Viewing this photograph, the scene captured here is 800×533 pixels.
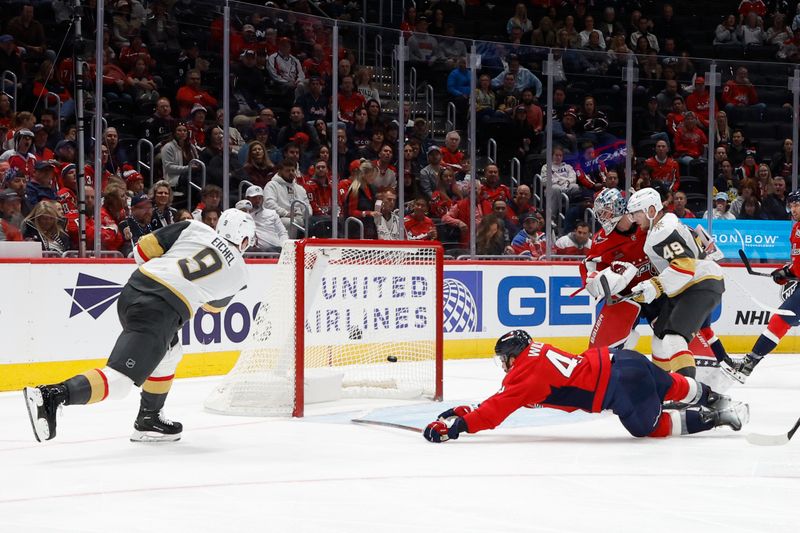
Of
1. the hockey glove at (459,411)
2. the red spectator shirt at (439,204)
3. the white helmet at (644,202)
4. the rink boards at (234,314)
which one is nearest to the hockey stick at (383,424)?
the hockey glove at (459,411)

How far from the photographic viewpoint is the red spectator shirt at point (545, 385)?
4863mm

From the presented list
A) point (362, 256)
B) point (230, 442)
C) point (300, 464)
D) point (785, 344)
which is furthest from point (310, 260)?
point (785, 344)

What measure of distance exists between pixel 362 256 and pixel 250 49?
7.64 feet

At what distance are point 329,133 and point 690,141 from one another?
362 centimetres

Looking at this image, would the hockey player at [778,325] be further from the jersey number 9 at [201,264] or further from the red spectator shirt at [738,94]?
the jersey number 9 at [201,264]

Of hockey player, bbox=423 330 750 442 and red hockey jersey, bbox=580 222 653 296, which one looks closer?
hockey player, bbox=423 330 750 442

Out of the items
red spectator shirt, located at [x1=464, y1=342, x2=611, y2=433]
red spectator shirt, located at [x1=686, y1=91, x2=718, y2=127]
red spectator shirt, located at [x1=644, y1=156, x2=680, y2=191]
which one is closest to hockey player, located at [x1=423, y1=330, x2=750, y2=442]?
red spectator shirt, located at [x1=464, y1=342, x2=611, y2=433]

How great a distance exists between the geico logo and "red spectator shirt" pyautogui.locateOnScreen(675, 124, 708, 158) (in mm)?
1613

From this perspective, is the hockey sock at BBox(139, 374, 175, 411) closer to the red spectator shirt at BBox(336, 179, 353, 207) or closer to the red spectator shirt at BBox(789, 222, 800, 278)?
the red spectator shirt at BBox(336, 179, 353, 207)

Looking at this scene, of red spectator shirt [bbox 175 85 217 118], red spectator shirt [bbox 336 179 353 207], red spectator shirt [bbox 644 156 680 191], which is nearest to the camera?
red spectator shirt [bbox 175 85 217 118]

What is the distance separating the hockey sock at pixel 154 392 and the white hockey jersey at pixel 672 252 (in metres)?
2.56

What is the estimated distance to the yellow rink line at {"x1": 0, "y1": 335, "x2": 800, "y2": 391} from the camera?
713cm

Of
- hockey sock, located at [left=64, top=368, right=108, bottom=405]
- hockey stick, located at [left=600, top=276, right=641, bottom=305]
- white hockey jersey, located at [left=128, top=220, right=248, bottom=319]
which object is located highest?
white hockey jersey, located at [left=128, top=220, right=248, bottom=319]

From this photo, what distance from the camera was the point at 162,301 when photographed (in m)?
5.00
